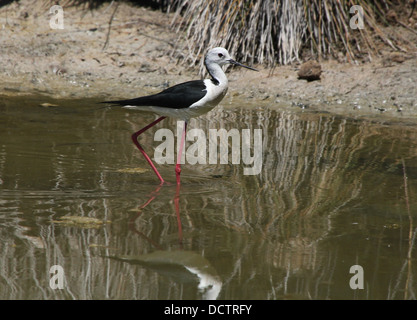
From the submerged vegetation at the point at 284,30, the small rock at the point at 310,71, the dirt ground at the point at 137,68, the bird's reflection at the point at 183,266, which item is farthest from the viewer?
the submerged vegetation at the point at 284,30

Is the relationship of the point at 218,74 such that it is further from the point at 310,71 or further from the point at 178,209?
the point at 310,71

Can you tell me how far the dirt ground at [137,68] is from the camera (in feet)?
24.5

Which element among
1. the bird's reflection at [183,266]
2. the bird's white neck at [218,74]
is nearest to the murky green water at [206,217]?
the bird's reflection at [183,266]

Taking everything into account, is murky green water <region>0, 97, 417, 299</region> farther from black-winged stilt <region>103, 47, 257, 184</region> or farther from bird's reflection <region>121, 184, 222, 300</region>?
black-winged stilt <region>103, 47, 257, 184</region>

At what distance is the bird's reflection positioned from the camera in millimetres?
3052

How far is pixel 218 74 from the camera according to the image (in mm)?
5336

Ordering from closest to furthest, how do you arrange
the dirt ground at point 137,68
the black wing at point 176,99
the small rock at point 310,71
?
1. the black wing at point 176,99
2. the dirt ground at point 137,68
3. the small rock at point 310,71

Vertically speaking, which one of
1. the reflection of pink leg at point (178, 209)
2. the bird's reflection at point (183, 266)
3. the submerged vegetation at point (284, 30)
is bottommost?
the bird's reflection at point (183, 266)

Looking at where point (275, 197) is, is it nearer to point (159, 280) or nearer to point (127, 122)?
point (159, 280)

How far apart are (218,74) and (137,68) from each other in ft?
10.4

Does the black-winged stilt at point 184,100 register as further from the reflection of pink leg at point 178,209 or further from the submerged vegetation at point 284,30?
the submerged vegetation at point 284,30

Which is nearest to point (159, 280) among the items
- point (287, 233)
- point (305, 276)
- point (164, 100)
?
point (305, 276)

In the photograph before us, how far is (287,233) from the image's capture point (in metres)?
3.74

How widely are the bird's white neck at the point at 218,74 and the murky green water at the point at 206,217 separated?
0.69 m
